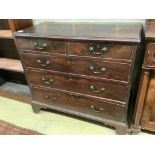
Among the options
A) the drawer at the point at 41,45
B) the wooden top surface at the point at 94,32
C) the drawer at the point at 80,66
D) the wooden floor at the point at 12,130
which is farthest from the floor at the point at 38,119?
the wooden top surface at the point at 94,32

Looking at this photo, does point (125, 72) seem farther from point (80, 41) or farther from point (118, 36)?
point (80, 41)

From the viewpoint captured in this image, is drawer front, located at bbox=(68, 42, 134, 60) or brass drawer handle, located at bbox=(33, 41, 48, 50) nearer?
drawer front, located at bbox=(68, 42, 134, 60)

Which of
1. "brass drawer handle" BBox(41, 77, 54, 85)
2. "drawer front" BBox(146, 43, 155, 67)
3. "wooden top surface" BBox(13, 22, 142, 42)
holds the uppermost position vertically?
"wooden top surface" BBox(13, 22, 142, 42)

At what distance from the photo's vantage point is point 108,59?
119 cm

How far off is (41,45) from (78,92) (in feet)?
1.71

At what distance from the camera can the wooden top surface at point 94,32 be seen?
1.11 m

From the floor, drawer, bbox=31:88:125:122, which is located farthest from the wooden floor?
drawer, bbox=31:88:125:122

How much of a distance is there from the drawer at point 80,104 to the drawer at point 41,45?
0.44 metres

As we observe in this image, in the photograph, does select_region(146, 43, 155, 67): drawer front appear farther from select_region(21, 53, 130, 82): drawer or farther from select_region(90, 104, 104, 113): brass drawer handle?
select_region(90, 104, 104, 113): brass drawer handle

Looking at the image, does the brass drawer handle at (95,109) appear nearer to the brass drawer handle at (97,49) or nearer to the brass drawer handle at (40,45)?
the brass drawer handle at (97,49)

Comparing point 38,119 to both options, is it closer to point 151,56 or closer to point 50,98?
point 50,98

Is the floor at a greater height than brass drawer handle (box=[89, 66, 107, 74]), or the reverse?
brass drawer handle (box=[89, 66, 107, 74])

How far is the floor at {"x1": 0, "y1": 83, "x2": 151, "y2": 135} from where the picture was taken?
5.25ft
